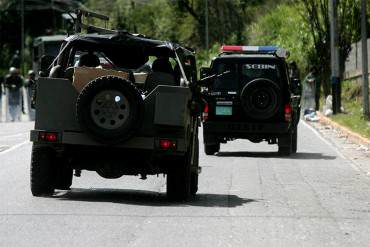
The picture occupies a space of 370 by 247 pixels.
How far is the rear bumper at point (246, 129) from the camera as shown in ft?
72.8

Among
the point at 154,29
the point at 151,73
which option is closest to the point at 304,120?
the point at 151,73

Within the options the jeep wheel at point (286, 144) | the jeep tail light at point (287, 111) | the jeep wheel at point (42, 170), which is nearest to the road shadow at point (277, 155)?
the jeep wheel at point (286, 144)

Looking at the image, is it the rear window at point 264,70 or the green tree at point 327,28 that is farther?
the green tree at point 327,28

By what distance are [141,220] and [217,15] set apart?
74198 mm

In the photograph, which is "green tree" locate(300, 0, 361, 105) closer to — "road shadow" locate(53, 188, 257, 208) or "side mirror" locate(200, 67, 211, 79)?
"side mirror" locate(200, 67, 211, 79)

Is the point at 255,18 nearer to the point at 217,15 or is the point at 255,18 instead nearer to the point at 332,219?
the point at 217,15

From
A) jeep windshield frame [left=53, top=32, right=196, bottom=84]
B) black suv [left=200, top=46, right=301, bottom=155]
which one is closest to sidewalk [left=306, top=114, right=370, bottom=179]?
black suv [left=200, top=46, right=301, bottom=155]

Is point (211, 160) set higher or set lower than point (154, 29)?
lower

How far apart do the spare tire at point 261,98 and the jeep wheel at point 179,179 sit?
8.69 metres

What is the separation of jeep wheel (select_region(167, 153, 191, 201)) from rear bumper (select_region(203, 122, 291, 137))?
9.05 meters

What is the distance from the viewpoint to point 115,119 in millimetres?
12695

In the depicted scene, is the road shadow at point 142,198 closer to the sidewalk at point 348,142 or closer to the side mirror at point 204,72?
the sidewalk at point 348,142

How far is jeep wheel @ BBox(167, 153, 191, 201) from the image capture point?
42.8ft

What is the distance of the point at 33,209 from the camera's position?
1213cm
